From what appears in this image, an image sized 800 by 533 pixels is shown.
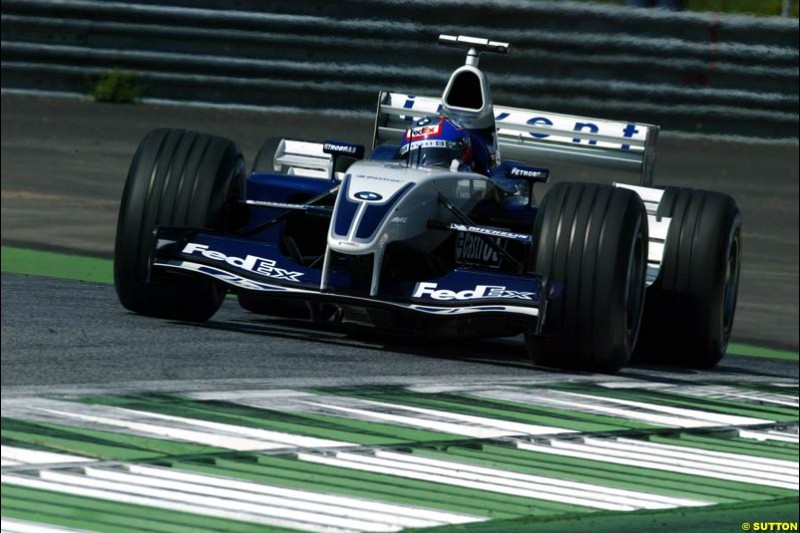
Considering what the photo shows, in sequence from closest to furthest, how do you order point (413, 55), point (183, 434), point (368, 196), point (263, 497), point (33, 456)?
point (263, 497) < point (33, 456) < point (183, 434) < point (368, 196) < point (413, 55)

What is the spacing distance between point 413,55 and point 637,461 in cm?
1230

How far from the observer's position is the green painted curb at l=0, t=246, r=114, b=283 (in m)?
9.74

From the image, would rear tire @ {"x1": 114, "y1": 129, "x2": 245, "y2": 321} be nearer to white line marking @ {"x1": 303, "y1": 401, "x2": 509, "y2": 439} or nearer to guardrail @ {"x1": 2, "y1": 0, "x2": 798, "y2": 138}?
white line marking @ {"x1": 303, "y1": 401, "x2": 509, "y2": 439}

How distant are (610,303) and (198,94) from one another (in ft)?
36.4

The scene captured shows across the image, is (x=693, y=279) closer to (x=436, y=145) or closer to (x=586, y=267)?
(x=586, y=267)

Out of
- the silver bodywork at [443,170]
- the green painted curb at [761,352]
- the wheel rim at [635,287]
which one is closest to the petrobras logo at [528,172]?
the silver bodywork at [443,170]

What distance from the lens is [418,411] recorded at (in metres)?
6.08

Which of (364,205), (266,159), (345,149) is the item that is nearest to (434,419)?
(364,205)

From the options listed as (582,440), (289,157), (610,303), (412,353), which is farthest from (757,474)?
(289,157)

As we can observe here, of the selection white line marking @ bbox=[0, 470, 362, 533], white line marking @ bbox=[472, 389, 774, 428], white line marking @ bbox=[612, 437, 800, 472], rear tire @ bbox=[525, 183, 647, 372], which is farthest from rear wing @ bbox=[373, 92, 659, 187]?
white line marking @ bbox=[0, 470, 362, 533]

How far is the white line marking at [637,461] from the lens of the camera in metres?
5.55

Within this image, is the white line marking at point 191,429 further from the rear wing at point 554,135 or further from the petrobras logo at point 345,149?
the rear wing at point 554,135

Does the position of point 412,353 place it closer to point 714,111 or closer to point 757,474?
point 757,474

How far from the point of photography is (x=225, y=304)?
9391mm
